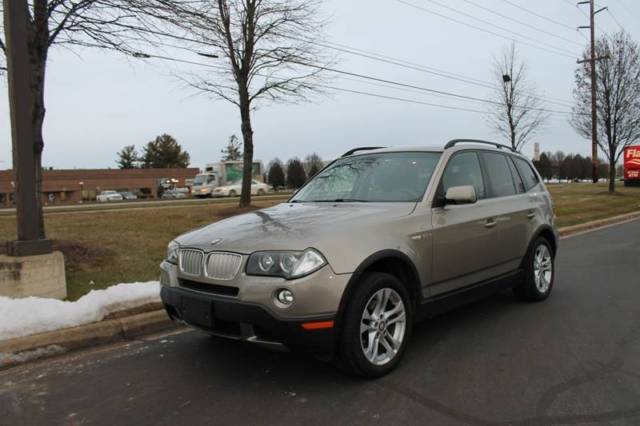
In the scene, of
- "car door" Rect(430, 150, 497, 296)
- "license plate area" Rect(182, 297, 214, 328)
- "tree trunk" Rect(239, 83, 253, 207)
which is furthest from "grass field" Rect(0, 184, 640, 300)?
"car door" Rect(430, 150, 497, 296)

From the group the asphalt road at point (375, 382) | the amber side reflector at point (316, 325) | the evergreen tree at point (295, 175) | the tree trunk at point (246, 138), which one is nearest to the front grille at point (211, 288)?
the amber side reflector at point (316, 325)

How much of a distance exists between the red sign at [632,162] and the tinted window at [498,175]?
35045 mm

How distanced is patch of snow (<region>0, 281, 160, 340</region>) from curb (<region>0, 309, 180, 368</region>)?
0.10 m

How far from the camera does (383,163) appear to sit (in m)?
4.97

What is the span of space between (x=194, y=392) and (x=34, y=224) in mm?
3230

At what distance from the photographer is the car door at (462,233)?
14.3 ft

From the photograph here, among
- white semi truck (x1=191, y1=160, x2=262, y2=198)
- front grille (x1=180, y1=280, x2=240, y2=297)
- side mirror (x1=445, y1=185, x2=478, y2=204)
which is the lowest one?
front grille (x1=180, y1=280, x2=240, y2=297)

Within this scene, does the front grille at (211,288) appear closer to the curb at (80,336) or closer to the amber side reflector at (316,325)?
the amber side reflector at (316,325)

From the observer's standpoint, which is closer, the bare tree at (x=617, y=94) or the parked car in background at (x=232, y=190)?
the bare tree at (x=617, y=94)

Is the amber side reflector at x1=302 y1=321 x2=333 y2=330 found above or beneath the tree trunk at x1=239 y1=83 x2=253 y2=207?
beneath

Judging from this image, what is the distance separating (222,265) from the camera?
142 inches

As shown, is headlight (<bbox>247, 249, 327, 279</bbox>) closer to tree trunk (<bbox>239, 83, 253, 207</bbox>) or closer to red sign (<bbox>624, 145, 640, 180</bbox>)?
tree trunk (<bbox>239, 83, 253, 207</bbox>)

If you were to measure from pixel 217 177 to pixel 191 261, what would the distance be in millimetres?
41268

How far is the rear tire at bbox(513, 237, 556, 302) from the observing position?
5.75 meters
